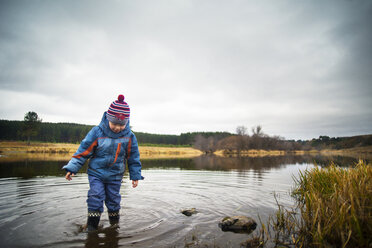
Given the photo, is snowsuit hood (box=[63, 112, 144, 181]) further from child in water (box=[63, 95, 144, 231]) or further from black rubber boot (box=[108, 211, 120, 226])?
black rubber boot (box=[108, 211, 120, 226])

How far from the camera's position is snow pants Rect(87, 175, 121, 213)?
4.06 metres

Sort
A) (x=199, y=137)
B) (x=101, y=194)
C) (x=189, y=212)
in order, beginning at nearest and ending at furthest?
(x=101, y=194) → (x=189, y=212) → (x=199, y=137)

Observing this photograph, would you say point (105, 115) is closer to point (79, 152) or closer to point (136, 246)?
point (79, 152)

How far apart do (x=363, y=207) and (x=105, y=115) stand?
501 centimetres

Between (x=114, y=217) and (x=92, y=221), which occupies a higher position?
(x=92, y=221)

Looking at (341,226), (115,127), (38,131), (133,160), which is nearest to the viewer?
(341,226)

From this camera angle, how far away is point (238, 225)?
13.4 feet

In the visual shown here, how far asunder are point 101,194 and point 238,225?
293 cm

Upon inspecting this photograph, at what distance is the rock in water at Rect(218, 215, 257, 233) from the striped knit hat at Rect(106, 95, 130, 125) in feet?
10.2

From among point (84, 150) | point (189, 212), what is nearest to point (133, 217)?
point (189, 212)

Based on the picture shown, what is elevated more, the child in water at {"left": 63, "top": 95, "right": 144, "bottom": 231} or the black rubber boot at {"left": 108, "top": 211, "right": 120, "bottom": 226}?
the child in water at {"left": 63, "top": 95, "right": 144, "bottom": 231}

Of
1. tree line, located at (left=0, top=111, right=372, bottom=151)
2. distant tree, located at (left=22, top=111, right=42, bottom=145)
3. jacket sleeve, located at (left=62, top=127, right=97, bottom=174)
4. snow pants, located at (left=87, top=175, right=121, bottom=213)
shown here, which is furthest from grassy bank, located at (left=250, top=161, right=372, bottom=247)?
distant tree, located at (left=22, top=111, right=42, bottom=145)

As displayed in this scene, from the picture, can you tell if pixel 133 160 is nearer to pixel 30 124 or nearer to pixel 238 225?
pixel 238 225

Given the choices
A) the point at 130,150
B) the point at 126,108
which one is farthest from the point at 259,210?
the point at 126,108
